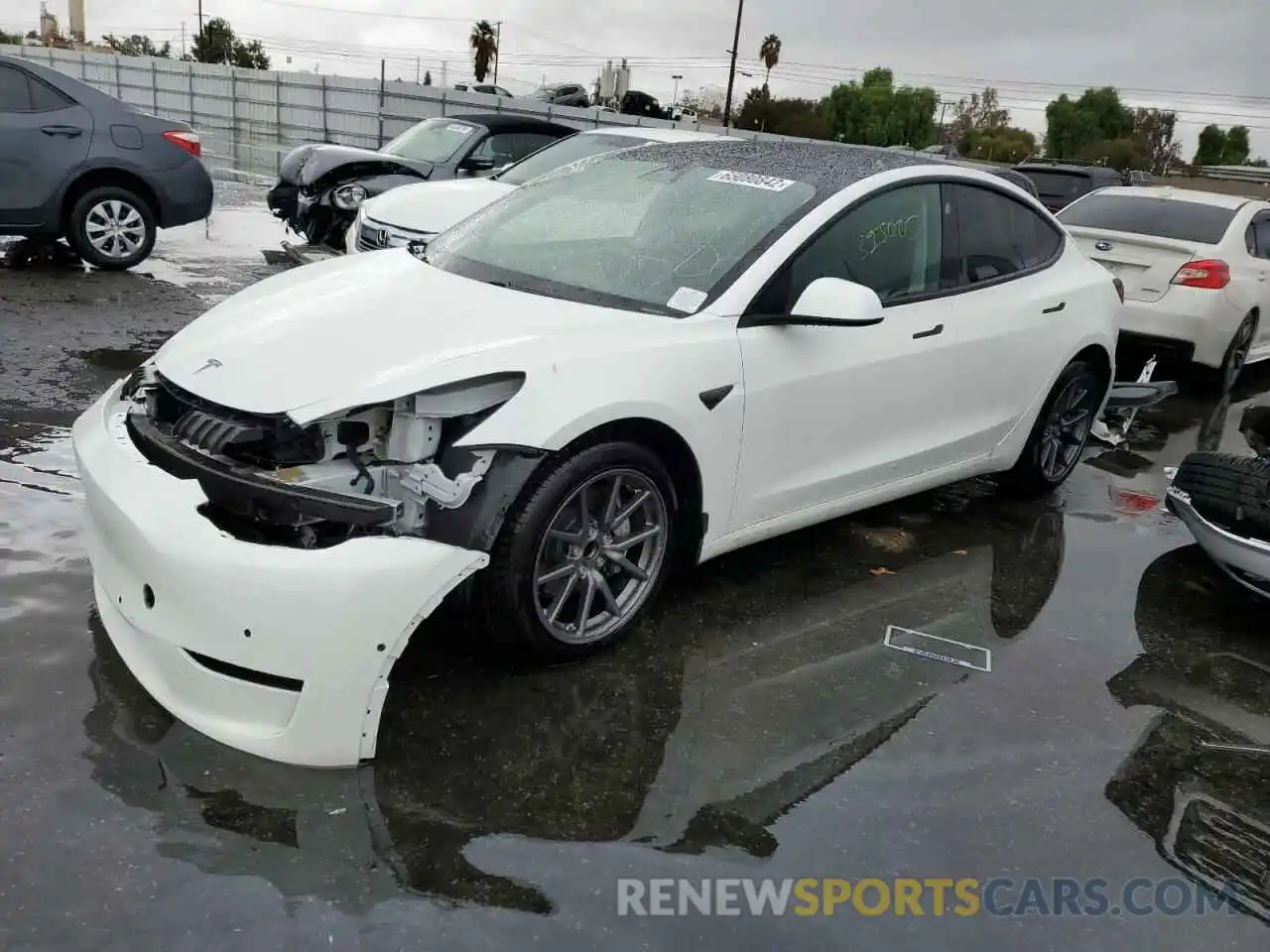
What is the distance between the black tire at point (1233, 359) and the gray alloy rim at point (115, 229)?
8.43 metres

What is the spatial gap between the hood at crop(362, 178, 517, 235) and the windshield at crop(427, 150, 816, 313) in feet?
11.3

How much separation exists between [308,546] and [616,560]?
977mm

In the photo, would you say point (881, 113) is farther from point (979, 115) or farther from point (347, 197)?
point (347, 197)

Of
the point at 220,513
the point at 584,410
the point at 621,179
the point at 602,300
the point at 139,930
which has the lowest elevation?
the point at 139,930

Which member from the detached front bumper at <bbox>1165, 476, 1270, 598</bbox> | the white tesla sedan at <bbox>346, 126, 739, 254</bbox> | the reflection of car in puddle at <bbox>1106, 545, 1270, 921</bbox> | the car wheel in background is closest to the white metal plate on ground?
the reflection of car in puddle at <bbox>1106, 545, 1270, 921</bbox>

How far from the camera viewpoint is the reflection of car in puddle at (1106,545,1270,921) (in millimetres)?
2906

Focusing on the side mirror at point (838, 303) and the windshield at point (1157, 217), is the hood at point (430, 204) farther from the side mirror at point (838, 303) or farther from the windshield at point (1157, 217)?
the side mirror at point (838, 303)

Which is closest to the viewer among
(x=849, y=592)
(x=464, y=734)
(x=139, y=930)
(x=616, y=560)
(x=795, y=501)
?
(x=139, y=930)

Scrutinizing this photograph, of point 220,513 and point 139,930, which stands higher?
point 220,513

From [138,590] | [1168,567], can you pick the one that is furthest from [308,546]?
[1168,567]

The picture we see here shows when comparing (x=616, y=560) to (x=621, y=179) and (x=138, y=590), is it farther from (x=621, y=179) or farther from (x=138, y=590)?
(x=621, y=179)

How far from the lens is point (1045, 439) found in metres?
5.40

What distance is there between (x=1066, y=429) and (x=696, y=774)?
3.42 metres

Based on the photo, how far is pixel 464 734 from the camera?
3.09 metres
